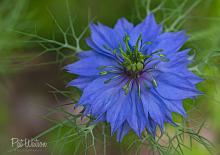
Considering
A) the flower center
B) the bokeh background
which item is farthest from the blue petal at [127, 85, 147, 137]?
the bokeh background

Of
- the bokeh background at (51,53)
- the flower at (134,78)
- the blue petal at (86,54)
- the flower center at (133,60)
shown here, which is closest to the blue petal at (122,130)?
the flower at (134,78)

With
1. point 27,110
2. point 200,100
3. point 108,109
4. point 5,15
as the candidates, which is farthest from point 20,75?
point 108,109

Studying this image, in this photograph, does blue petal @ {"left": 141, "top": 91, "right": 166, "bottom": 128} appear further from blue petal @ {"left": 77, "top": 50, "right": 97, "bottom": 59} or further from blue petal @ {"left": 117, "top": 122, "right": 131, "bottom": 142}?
blue petal @ {"left": 77, "top": 50, "right": 97, "bottom": 59}

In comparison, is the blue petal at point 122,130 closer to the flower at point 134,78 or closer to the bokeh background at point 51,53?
the flower at point 134,78

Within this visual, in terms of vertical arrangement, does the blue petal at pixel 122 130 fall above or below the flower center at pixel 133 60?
below

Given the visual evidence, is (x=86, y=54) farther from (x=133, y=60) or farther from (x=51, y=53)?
(x=51, y=53)
